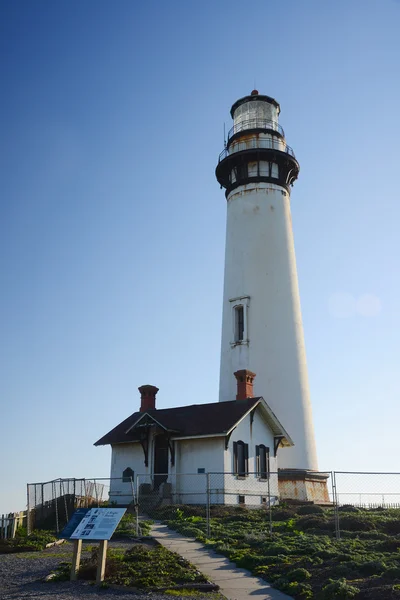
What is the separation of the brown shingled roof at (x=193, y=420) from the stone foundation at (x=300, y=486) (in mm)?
3855

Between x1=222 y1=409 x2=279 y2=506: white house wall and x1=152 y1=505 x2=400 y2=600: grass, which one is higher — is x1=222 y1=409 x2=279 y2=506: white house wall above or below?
above

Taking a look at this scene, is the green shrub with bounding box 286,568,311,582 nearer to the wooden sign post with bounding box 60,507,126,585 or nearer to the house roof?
the wooden sign post with bounding box 60,507,126,585

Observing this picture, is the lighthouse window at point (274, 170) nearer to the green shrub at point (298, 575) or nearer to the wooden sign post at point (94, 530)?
the wooden sign post at point (94, 530)

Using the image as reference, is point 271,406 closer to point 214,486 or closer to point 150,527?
point 214,486

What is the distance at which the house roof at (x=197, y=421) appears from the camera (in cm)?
2522

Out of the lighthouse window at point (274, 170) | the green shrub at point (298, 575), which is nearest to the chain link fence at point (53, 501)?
the green shrub at point (298, 575)

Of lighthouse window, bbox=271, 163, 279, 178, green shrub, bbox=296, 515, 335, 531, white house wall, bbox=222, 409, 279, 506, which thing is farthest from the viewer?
lighthouse window, bbox=271, 163, 279, 178

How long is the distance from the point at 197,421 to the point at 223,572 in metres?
14.9

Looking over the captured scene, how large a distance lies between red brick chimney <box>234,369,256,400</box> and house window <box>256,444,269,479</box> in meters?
2.32

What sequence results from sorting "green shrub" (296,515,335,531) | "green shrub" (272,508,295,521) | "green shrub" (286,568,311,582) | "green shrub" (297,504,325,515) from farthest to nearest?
"green shrub" (297,504,325,515)
"green shrub" (272,508,295,521)
"green shrub" (296,515,335,531)
"green shrub" (286,568,311,582)

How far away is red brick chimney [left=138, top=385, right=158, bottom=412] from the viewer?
97.5ft

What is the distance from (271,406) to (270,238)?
871 cm

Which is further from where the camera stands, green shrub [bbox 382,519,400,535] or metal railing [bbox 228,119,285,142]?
metal railing [bbox 228,119,285,142]

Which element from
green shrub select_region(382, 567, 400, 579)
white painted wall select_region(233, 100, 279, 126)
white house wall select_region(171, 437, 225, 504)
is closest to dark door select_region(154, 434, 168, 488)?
white house wall select_region(171, 437, 225, 504)
